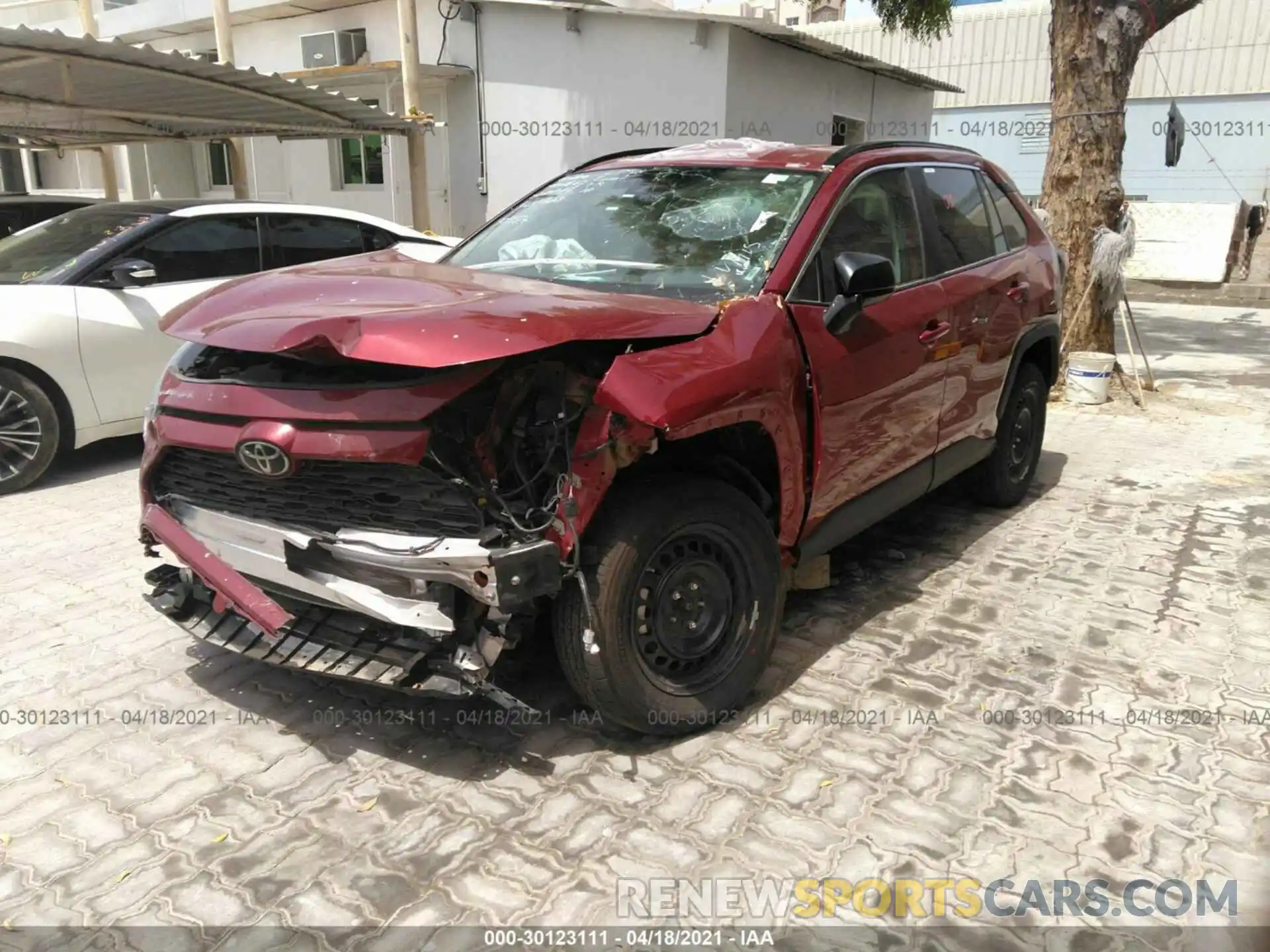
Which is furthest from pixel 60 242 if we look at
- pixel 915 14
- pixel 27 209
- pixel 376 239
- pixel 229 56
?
pixel 915 14

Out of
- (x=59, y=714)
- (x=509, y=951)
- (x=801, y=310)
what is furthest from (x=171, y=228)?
(x=509, y=951)

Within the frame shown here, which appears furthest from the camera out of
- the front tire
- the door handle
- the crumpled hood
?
the door handle

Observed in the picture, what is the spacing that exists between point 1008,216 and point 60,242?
5.84m

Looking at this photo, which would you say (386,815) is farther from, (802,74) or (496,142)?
(802,74)

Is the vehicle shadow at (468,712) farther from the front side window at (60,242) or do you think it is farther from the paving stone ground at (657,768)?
the front side window at (60,242)

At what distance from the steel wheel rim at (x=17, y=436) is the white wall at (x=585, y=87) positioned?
8.24 metres

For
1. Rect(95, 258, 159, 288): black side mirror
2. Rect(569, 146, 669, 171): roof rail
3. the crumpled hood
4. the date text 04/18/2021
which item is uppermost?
Rect(569, 146, 669, 171): roof rail

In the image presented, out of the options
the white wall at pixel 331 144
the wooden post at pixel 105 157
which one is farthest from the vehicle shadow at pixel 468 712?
the wooden post at pixel 105 157

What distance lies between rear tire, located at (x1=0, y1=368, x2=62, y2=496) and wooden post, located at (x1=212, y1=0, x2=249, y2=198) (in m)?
6.89

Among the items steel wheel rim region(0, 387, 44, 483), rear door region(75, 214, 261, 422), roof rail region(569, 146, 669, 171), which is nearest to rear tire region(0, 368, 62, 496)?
steel wheel rim region(0, 387, 44, 483)

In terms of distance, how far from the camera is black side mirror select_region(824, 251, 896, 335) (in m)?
3.24

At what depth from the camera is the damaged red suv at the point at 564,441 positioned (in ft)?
8.50

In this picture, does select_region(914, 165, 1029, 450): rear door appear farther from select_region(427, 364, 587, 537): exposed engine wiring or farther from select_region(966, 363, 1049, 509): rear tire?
select_region(427, 364, 587, 537): exposed engine wiring

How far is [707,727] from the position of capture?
3.16 m
